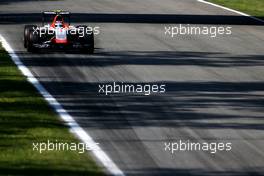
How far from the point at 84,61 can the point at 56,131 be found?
914 cm

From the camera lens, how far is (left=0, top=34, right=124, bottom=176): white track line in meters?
14.5

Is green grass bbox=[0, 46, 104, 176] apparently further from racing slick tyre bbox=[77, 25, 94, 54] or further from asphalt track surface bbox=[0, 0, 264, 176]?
racing slick tyre bbox=[77, 25, 94, 54]

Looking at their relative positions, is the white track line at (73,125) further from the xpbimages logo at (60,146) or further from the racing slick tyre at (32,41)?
the racing slick tyre at (32,41)

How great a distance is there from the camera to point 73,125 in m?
17.3

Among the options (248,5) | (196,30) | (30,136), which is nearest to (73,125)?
(30,136)

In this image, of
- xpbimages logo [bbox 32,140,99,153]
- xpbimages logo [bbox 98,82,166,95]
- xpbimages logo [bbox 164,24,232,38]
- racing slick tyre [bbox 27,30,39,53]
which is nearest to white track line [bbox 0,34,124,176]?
xpbimages logo [bbox 32,140,99,153]

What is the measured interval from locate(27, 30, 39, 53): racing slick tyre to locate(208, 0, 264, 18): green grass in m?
15.7

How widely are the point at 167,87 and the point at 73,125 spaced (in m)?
5.10

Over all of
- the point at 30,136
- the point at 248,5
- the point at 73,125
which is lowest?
the point at 248,5

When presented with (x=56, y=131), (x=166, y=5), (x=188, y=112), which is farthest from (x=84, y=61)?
(x=166, y=5)

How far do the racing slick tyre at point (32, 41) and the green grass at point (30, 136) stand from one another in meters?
5.00

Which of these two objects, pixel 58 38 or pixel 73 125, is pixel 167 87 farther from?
pixel 58 38

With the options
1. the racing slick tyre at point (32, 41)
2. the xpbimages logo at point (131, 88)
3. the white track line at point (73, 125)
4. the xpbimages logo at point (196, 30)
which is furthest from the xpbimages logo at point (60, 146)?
the xpbimages logo at point (196, 30)

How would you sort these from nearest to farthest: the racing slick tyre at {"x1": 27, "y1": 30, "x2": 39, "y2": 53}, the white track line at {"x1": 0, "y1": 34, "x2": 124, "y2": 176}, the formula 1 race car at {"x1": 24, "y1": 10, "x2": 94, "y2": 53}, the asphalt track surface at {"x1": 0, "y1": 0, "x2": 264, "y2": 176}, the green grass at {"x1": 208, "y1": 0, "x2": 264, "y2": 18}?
the white track line at {"x1": 0, "y1": 34, "x2": 124, "y2": 176} < the asphalt track surface at {"x1": 0, "y1": 0, "x2": 264, "y2": 176} < the racing slick tyre at {"x1": 27, "y1": 30, "x2": 39, "y2": 53} < the formula 1 race car at {"x1": 24, "y1": 10, "x2": 94, "y2": 53} < the green grass at {"x1": 208, "y1": 0, "x2": 264, "y2": 18}
